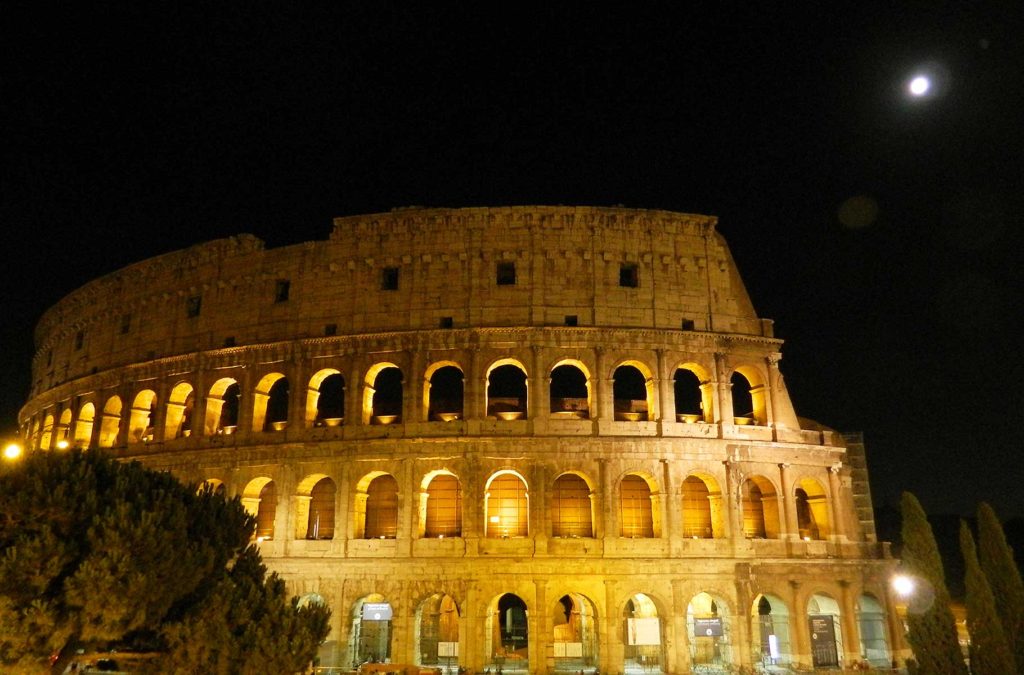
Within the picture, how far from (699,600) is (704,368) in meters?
8.22

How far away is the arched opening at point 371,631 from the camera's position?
2455 centimetres

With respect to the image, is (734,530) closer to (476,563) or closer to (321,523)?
(476,563)

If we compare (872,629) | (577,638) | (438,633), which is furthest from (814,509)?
(438,633)

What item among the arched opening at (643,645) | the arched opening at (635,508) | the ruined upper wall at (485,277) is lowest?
the arched opening at (643,645)

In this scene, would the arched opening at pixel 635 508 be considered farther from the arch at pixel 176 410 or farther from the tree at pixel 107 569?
the arch at pixel 176 410

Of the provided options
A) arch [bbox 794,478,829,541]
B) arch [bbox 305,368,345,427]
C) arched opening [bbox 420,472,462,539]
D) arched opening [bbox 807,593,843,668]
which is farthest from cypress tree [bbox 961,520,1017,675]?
arch [bbox 305,368,345,427]

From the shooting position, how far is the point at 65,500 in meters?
12.5

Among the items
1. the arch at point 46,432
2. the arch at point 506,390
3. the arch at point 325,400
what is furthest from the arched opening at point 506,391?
the arch at point 46,432

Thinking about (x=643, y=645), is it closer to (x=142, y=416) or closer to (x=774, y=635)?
(x=774, y=635)

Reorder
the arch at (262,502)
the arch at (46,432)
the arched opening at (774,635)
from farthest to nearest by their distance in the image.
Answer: the arch at (46,432) < the arch at (262,502) < the arched opening at (774,635)

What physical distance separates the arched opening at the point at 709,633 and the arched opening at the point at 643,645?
1.04 metres

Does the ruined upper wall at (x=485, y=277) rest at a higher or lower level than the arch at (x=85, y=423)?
higher

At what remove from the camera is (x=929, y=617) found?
Answer: 62.1 ft

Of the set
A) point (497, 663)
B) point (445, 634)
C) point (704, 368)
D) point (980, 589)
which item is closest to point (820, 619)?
point (980, 589)
